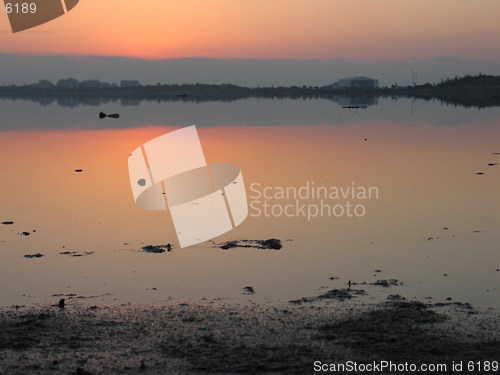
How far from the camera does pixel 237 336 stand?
8102mm

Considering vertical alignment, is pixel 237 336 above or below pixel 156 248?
below

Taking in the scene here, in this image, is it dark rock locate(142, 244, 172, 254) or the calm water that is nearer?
the calm water

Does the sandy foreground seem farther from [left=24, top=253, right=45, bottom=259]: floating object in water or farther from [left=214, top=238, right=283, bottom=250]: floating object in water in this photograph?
[left=214, top=238, right=283, bottom=250]: floating object in water

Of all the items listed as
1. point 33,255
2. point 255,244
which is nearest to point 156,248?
point 255,244

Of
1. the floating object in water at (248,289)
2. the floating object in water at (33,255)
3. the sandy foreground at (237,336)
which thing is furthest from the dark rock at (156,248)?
the sandy foreground at (237,336)

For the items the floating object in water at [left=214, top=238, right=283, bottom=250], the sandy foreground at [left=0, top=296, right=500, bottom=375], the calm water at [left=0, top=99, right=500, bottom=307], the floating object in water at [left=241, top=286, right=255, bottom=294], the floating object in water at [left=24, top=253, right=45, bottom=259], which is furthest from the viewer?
the floating object in water at [left=214, top=238, right=283, bottom=250]

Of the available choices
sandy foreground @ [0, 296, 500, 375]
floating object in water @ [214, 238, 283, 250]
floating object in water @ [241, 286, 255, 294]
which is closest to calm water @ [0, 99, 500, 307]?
floating object in water @ [241, 286, 255, 294]

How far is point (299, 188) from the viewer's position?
63.3 ft

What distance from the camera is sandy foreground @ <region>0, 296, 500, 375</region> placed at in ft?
23.9

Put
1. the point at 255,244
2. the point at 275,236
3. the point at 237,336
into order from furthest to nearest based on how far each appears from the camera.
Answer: the point at 275,236 → the point at 255,244 → the point at 237,336

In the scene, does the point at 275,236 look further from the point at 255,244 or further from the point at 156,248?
the point at 156,248

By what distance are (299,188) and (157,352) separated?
1204 centimetres

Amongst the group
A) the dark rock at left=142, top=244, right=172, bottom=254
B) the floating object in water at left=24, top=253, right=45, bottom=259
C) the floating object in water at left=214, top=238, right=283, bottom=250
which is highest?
the floating object in water at left=24, top=253, right=45, bottom=259

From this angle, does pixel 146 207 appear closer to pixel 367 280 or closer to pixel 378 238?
pixel 378 238
